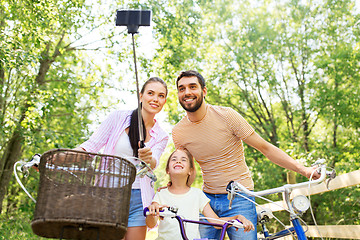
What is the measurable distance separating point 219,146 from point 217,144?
2cm

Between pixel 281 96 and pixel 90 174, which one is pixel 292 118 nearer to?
pixel 281 96

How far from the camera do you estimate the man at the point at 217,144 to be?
3205 mm

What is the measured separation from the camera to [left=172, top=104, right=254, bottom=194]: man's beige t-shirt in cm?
326

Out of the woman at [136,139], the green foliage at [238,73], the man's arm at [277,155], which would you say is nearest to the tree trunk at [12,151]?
the green foliage at [238,73]

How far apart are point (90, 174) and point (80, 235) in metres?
0.34

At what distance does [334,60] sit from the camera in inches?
451

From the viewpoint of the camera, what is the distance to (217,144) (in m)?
3.26

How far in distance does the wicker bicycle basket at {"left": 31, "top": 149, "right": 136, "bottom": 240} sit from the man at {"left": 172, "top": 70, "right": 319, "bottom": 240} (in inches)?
52.7

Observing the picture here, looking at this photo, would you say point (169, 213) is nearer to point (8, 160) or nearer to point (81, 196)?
point (81, 196)

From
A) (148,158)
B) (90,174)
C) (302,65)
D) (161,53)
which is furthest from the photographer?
(302,65)

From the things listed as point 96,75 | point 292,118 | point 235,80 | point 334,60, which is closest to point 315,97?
point 334,60

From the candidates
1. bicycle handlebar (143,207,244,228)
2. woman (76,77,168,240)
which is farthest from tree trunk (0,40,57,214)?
bicycle handlebar (143,207,244,228)

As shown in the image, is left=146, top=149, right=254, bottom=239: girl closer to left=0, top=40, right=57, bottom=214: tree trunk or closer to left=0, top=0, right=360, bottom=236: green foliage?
left=0, top=0, right=360, bottom=236: green foliage

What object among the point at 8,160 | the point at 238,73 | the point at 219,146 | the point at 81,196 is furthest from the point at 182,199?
the point at 238,73
